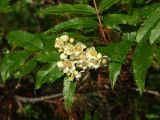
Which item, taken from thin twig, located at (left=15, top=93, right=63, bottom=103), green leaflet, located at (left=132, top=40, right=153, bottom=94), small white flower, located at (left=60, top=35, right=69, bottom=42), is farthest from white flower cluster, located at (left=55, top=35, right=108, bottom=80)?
thin twig, located at (left=15, top=93, right=63, bottom=103)

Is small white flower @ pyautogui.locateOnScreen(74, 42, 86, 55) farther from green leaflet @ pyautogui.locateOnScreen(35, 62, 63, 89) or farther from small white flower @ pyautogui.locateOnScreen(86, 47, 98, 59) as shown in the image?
green leaflet @ pyautogui.locateOnScreen(35, 62, 63, 89)

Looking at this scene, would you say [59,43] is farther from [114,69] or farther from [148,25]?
[148,25]

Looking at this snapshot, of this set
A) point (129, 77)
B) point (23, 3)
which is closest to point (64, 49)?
point (129, 77)

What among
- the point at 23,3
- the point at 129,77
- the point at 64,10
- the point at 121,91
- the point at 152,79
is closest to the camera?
the point at 64,10

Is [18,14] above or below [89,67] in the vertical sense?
above

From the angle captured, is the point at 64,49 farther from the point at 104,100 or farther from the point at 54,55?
the point at 104,100

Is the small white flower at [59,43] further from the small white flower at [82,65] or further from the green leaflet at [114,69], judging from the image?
the green leaflet at [114,69]
